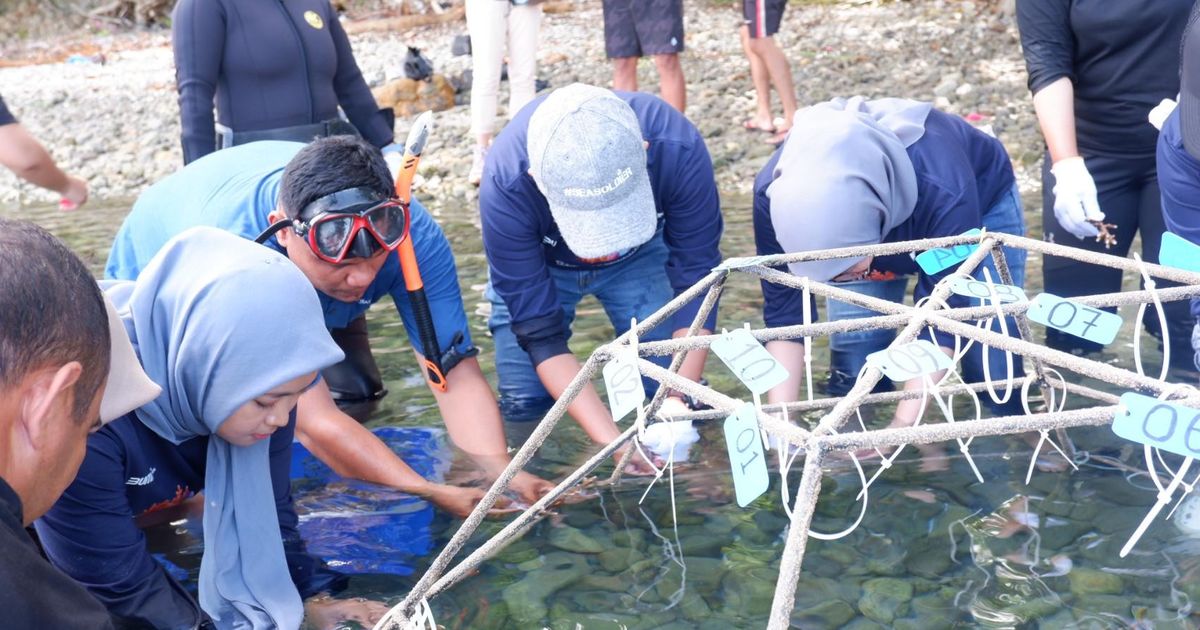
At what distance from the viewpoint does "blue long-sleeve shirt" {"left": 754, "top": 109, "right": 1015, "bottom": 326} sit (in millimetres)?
3135

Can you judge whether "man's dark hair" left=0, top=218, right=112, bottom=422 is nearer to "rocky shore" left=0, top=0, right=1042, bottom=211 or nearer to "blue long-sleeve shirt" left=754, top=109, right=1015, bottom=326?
"blue long-sleeve shirt" left=754, top=109, right=1015, bottom=326

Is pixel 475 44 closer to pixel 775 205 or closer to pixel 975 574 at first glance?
pixel 775 205

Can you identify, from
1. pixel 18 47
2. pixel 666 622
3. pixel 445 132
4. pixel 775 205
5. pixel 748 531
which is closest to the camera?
pixel 666 622

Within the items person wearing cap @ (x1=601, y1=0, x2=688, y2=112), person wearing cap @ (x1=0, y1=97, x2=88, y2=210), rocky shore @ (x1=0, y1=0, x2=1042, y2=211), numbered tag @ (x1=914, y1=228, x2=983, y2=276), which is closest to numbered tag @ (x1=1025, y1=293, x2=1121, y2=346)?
numbered tag @ (x1=914, y1=228, x2=983, y2=276)

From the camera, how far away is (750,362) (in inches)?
78.1

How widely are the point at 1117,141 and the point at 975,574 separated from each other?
1730mm

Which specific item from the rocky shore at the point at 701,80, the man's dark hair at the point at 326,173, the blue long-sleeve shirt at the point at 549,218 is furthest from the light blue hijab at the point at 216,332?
the rocky shore at the point at 701,80

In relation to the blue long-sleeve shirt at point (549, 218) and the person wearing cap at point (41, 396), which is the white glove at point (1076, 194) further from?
the person wearing cap at point (41, 396)

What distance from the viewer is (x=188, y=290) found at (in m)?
2.30

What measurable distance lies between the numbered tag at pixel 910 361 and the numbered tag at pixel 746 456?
24 centimetres

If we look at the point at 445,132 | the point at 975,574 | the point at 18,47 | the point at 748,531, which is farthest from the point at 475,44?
the point at 18,47

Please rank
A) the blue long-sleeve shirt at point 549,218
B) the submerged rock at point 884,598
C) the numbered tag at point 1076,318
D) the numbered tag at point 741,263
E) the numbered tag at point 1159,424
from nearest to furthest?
1. the numbered tag at point 1159,424
2. the numbered tag at point 1076,318
3. the numbered tag at point 741,263
4. the submerged rock at point 884,598
5. the blue long-sleeve shirt at point 549,218

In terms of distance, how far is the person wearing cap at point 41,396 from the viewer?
138 centimetres

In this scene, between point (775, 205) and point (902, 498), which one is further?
point (902, 498)
